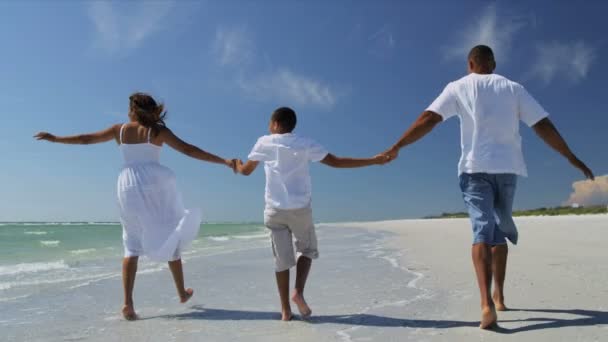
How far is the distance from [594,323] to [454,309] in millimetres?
976

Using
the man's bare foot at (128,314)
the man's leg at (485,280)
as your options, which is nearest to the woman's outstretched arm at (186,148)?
the man's bare foot at (128,314)

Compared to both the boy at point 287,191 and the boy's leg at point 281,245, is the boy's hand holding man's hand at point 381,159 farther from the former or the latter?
the boy's leg at point 281,245

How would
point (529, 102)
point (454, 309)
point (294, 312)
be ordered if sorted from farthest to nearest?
point (294, 312) < point (454, 309) < point (529, 102)

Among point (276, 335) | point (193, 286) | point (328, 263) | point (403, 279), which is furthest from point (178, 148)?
point (328, 263)

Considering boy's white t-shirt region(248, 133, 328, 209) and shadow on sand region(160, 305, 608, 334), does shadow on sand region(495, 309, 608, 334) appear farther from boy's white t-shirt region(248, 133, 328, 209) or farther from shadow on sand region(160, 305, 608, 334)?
boy's white t-shirt region(248, 133, 328, 209)

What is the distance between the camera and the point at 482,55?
11.6 feet

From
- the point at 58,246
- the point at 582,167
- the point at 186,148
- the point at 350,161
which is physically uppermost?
the point at 186,148

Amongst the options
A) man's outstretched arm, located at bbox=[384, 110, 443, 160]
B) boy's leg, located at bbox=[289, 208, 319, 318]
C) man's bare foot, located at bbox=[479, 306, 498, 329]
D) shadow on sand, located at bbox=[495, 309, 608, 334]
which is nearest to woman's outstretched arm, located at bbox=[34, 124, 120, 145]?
boy's leg, located at bbox=[289, 208, 319, 318]

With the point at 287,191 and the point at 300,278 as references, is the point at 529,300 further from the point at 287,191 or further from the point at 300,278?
the point at 287,191

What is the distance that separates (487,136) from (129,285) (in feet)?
10.2

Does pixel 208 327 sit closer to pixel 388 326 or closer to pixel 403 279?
pixel 388 326

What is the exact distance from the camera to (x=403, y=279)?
18.4ft

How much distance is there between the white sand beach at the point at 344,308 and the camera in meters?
3.21

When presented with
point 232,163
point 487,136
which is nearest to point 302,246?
point 232,163
